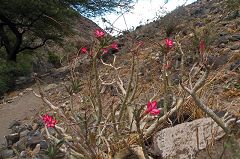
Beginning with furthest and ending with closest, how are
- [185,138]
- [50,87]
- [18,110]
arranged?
[50,87] < [18,110] < [185,138]

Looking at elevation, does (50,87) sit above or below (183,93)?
below

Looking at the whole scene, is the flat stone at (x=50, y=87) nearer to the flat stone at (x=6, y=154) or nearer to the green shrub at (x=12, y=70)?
the green shrub at (x=12, y=70)

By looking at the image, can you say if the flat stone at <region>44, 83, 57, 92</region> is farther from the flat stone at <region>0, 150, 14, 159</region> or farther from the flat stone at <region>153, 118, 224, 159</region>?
the flat stone at <region>153, 118, 224, 159</region>

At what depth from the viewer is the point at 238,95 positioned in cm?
390

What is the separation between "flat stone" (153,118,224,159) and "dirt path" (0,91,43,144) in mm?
3338

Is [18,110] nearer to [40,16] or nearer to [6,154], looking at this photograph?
[6,154]

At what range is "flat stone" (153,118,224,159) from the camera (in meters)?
2.62

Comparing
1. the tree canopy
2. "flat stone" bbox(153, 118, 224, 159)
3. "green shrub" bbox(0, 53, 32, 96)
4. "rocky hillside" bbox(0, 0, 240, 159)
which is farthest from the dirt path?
"flat stone" bbox(153, 118, 224, 159)

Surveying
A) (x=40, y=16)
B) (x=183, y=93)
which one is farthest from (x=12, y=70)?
(x=183, y=93)

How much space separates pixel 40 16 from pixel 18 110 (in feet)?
13.2

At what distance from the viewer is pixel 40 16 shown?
36.1 feet

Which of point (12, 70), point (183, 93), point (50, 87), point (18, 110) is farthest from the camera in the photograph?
point (12, 70)


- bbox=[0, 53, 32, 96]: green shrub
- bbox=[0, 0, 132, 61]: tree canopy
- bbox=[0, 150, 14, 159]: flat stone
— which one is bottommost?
bbox=[0, 150, 14, 159]: flat stone

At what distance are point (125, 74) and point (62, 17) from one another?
448 cm
